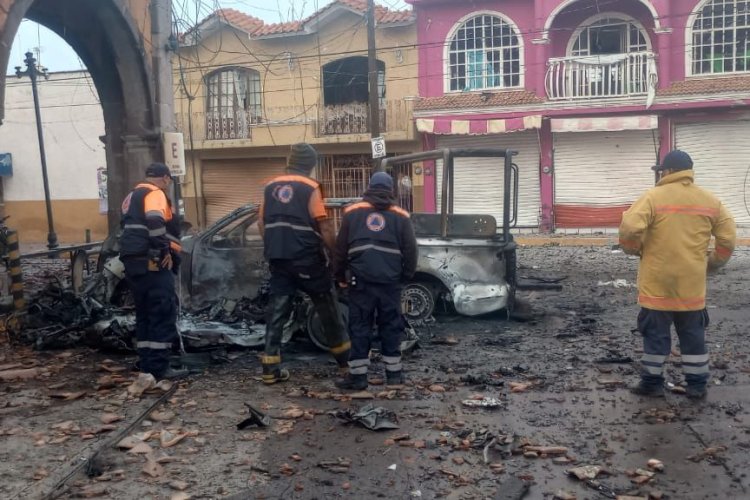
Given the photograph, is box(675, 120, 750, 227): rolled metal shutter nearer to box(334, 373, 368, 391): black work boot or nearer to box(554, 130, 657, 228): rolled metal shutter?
box(554, 130, 657, 228): rolled metal shutter

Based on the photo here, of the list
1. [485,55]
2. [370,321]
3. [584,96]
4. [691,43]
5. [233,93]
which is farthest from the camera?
[233,93]

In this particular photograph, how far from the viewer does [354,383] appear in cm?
613

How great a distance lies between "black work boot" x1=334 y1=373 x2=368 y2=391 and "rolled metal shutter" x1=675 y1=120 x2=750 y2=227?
18685 millimetres

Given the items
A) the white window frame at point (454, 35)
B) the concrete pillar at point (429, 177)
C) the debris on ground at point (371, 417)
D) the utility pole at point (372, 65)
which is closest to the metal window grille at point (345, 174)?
the concrete pillar at point (429, 177)

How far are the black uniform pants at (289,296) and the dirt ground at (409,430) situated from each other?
0.34 metres

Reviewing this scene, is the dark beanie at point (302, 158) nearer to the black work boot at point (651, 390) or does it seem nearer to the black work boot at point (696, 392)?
the black work boot at point (651, 390)

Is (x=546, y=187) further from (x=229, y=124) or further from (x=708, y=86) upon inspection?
(x=229, y=124)

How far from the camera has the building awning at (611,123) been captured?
21531 millimetres

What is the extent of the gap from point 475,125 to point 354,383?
58.9ft

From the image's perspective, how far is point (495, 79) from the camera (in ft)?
78.4

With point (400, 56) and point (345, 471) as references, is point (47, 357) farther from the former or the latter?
point (400, 56)

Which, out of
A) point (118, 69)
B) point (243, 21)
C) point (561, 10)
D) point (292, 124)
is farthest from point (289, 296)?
point (243, 21)

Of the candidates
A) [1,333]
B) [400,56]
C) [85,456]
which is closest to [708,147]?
[400,56]

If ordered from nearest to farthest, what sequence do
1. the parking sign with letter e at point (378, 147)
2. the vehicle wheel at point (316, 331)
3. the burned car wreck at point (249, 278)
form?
1. the vehicle wheel at point (316, 331)
2. the burned car wreck at point (249, 278)
3. the parking sign with letter e at point (378, 147)
